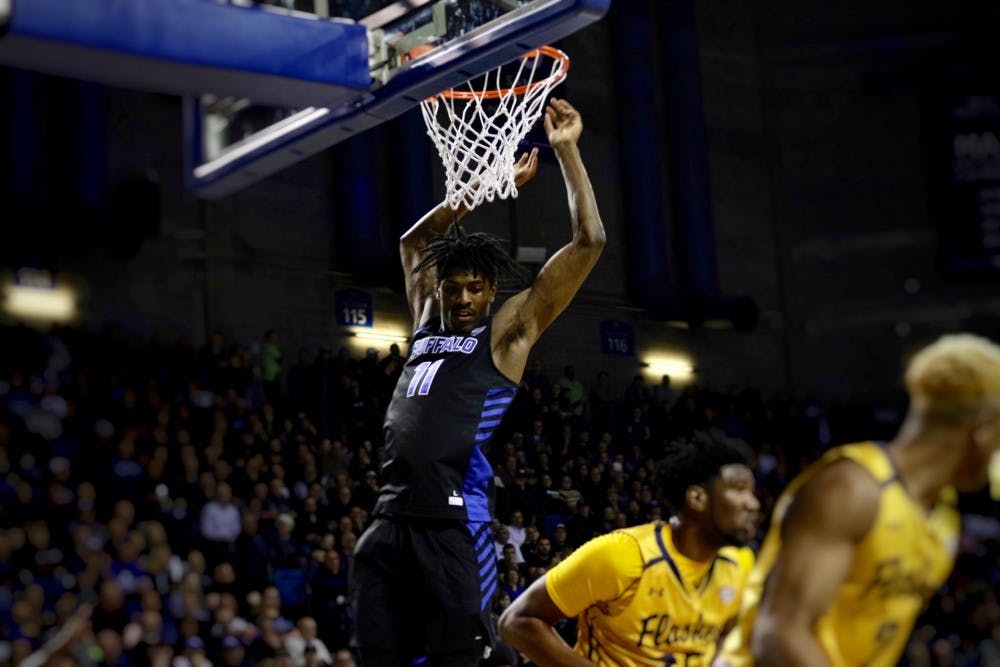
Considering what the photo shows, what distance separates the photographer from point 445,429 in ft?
15.4

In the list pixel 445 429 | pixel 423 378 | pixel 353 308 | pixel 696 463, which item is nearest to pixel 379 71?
pixel 423 378

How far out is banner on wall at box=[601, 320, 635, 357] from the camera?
53.4 ft

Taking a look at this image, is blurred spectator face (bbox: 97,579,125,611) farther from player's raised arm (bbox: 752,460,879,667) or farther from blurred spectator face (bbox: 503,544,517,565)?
player's raised arm (bbox: 752,460,879,667)

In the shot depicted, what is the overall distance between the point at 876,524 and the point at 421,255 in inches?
114

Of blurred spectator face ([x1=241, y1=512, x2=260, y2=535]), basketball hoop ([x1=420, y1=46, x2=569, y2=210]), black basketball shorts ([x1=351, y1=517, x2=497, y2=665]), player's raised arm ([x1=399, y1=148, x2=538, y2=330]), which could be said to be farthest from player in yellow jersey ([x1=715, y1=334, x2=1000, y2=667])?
blurred spectator face ([x1=241, y1=512, x2=260, y2=535])

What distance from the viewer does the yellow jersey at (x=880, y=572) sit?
2.86 meters

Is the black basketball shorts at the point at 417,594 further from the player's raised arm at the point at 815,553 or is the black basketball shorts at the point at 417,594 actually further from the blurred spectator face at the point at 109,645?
the blurred spectator face at the point at 109,645

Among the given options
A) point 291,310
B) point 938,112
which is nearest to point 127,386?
point 291,310

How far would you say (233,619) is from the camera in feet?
31.2

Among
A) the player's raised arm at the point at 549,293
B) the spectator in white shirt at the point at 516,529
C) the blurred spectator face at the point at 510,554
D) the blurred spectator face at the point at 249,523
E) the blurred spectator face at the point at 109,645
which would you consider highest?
the player's raised arm at the point at 549,293

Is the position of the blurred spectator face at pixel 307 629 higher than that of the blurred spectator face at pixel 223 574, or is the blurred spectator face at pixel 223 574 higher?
the blurred spectator face at pixel 223 574

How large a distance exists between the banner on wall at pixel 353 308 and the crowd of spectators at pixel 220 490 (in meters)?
1.26

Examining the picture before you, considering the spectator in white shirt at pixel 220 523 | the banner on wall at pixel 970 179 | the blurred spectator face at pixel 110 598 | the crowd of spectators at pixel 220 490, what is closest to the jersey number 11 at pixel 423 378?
the crowd of spectators at pixel 220 490

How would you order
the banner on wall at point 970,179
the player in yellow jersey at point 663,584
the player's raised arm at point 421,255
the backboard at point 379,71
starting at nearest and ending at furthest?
the player in yellow jersey at point 663,584 → the player's raised arm at point 421,255 → the backboard at point 379,71 → the banner on wall at point 970,179
